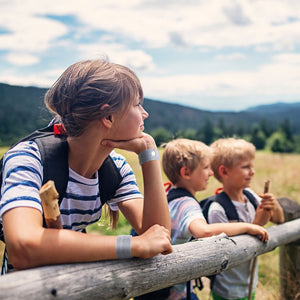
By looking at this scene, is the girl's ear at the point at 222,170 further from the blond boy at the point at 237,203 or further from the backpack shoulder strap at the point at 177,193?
the backpack shoulder strap at the point at 177,193

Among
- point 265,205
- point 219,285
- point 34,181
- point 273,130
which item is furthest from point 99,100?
point 273,130

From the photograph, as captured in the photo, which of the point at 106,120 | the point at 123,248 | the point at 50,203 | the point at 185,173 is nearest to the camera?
the point at 50,203

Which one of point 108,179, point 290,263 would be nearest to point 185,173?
point 108,179

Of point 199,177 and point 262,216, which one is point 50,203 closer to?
point 199,177

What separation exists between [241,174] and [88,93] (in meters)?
2.05

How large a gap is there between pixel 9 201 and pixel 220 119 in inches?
2793

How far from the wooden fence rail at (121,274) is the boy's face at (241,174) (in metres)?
1.05

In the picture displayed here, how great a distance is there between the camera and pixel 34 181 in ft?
5.22

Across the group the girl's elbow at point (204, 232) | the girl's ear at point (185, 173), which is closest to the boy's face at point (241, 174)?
the girl's ear at point (185, 173)

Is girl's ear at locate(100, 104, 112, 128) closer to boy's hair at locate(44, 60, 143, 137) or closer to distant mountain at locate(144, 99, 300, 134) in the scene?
boy's hair at locate(44, 60, 143, 137)

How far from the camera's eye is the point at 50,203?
4.71 feet

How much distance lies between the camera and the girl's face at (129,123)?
191 centimetres

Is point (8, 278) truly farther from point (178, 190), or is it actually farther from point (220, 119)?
point (220, 119)

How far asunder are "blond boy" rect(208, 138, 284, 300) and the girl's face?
4.80 feet
